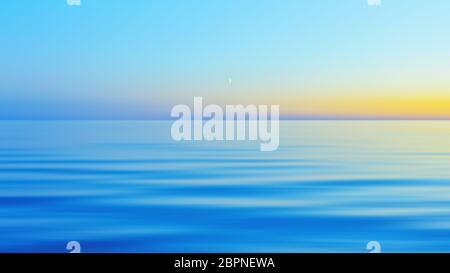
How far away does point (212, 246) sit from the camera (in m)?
5.44

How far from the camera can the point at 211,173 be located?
29.5 feet

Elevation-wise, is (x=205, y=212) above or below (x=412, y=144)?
below

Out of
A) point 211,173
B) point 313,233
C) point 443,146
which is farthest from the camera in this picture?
point 443,146

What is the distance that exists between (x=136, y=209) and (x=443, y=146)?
37.3ft

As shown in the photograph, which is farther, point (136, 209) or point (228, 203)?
point (228, 203)
